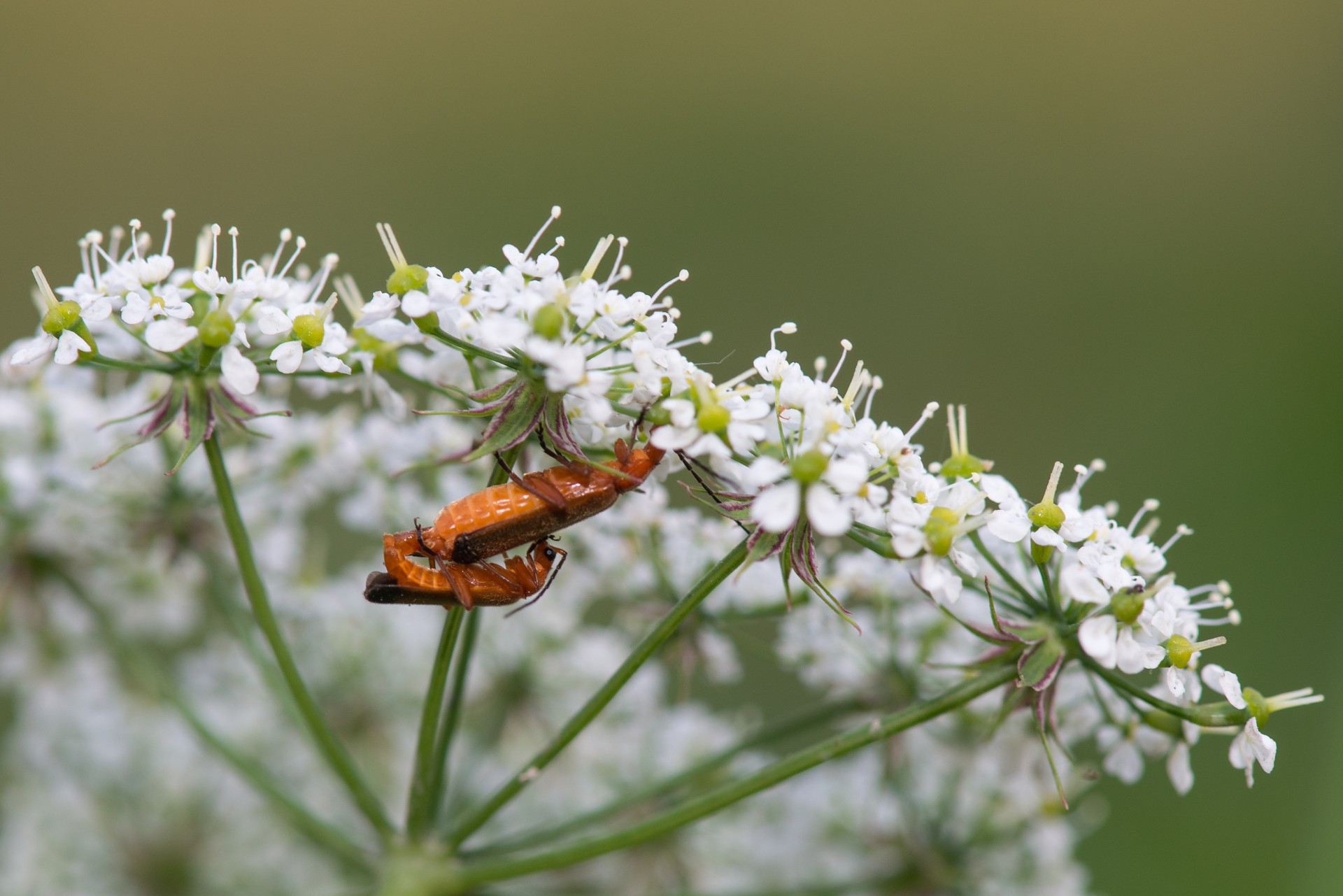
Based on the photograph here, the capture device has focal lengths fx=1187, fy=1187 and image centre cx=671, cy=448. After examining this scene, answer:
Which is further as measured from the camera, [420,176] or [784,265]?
[420,176]

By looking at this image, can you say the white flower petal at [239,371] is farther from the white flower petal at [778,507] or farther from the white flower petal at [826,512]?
the white flower petal at [826,512]

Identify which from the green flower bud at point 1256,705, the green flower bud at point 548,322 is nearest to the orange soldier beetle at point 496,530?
the green flower bud at point 548,322

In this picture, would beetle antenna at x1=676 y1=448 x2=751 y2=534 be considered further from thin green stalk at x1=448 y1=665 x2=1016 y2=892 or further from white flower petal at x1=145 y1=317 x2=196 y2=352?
white flower petal at x1=145 y1=317 x2=196 y2=352

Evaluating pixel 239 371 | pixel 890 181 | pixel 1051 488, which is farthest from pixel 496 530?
pixel 890 181

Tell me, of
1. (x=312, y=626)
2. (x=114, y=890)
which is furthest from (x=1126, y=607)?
(x=114, y=890)

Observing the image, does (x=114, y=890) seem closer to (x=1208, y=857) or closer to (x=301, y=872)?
(x=301, y=872)

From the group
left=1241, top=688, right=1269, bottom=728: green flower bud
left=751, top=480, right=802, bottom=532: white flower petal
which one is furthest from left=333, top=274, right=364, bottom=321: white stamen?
left=1241, top=688, right=1269, bottom=728: green flower bud
